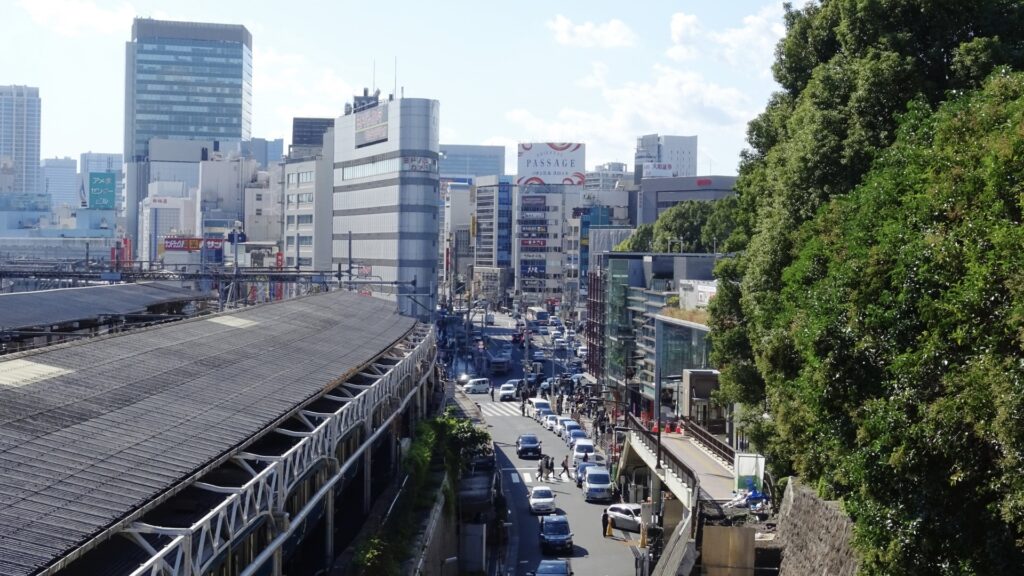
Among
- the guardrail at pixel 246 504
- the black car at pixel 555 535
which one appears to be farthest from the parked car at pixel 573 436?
the guardrail at pixel 246 504

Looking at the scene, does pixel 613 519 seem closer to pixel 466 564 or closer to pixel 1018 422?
pixel 466 564

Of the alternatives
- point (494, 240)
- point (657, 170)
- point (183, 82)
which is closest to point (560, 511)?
point (494, 240)

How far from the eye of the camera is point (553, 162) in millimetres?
166500

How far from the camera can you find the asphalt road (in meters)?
33.3

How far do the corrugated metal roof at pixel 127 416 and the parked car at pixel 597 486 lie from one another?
15.3m

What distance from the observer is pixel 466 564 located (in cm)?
3053

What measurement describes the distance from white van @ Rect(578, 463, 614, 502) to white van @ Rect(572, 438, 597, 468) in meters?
5.28

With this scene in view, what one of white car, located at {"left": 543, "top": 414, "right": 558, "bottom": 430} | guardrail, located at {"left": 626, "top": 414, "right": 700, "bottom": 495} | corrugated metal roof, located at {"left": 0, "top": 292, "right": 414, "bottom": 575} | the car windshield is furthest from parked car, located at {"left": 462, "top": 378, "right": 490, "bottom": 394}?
corrugated metal roof, located at {"left": 0, "top": 292, "right": 414, "bottom": 575}

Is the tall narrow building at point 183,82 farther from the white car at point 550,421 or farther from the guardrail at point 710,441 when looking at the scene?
the guardrail at point 710,441

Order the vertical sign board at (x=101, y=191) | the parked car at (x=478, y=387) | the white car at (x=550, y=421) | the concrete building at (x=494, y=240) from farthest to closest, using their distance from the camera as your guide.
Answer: the vertical sign board at (x=101, y=191)
the concrete building at (x=494, y=240)
the parked car at (x=478, y=387)
the white car at (x=550, y=421)

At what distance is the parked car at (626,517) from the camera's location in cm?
3706

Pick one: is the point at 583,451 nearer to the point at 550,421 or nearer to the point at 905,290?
the point at 550,421

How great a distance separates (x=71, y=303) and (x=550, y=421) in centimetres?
2618

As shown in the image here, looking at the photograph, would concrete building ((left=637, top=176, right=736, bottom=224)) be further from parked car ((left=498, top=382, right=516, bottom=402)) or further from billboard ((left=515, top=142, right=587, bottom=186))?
billboard ((left=515, top=142, right=587, bottom=186))
